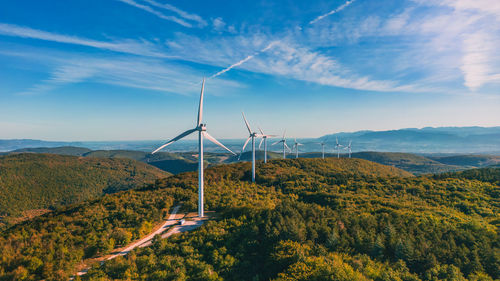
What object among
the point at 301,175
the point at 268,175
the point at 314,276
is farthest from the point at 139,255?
the point at 301,175

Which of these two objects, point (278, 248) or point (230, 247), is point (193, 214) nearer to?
point (230, 247)

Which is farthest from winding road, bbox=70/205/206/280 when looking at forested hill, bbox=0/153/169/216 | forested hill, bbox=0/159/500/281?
forested hill, bbox=0/153/169/216

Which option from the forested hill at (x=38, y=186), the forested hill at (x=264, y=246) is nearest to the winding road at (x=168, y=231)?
the forested hill at (x=264, y=246)

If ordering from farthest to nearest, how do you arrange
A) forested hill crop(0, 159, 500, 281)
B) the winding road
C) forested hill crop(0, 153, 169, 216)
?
1. forested hill crop(0, 153, 169, 216)
2. the winding road
3. forested hill crop(0, 159, 500, 281)

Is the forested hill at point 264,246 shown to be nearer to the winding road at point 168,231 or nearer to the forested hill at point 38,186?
the winding road at point 168,231

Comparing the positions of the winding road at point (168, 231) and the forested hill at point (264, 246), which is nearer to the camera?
the forested hill at point (264, 246)

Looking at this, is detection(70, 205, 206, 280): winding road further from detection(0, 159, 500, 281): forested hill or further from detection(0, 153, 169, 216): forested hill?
detection(0, 153, 169, 216): forested hill

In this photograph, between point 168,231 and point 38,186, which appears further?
point 38,186

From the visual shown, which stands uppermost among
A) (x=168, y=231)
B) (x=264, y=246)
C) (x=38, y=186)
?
(x=264, y=246)

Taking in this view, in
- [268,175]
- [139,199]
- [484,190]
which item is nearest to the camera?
[139,199]

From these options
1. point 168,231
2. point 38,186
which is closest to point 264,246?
point 168,231

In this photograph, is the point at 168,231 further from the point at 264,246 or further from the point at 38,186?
the point at 38,186
